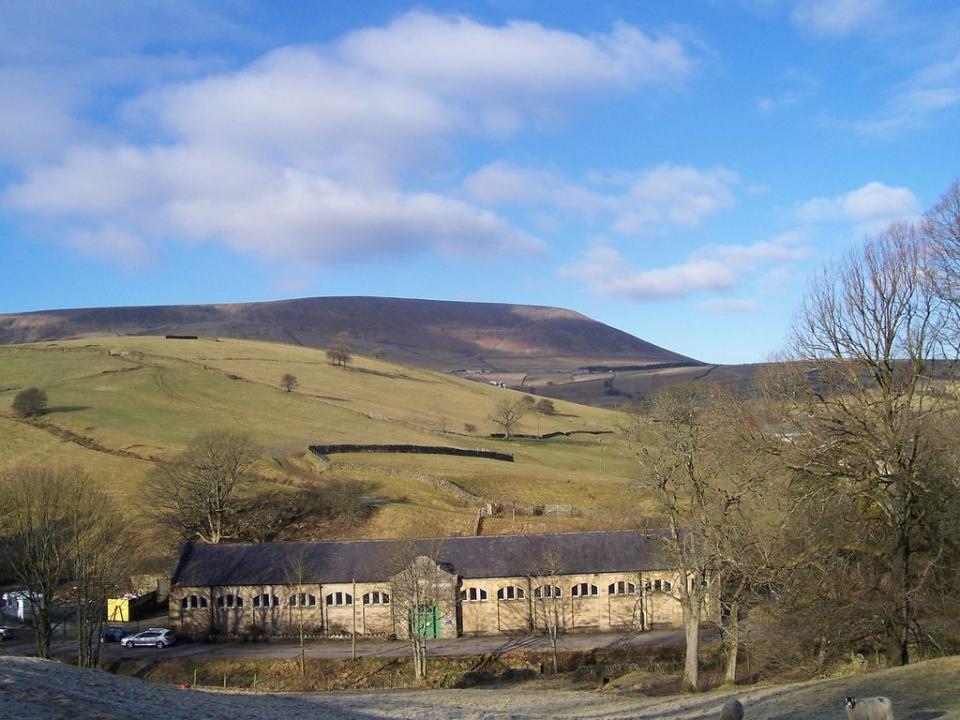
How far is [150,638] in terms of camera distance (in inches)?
2009

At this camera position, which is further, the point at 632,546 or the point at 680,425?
the point at 632,546

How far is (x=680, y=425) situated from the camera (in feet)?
135

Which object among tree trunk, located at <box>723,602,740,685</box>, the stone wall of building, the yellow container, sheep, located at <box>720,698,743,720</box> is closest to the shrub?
the yellow container

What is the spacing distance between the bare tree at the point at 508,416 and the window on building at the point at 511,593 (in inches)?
2439

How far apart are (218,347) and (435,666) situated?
424 ft

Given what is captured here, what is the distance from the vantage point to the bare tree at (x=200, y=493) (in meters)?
67.8

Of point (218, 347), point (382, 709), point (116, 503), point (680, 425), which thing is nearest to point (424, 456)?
point (116, 503)

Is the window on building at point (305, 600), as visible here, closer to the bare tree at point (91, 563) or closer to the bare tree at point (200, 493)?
the bare tree at point (91, 563)

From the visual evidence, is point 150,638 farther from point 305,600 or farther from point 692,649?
point 692,649

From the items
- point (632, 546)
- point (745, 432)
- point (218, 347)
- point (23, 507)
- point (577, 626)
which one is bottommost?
point (577, 626)

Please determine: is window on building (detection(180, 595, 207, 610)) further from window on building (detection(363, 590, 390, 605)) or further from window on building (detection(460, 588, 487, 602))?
window on building (detection(460, 588, 487, 602))

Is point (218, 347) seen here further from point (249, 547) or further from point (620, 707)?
point (620, 707)

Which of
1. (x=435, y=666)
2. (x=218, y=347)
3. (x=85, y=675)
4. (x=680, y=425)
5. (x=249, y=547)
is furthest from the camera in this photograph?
(x=218, y=347)

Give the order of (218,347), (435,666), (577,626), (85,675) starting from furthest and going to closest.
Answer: (218,347) < (577,626) < (435,666) < (85,675)
